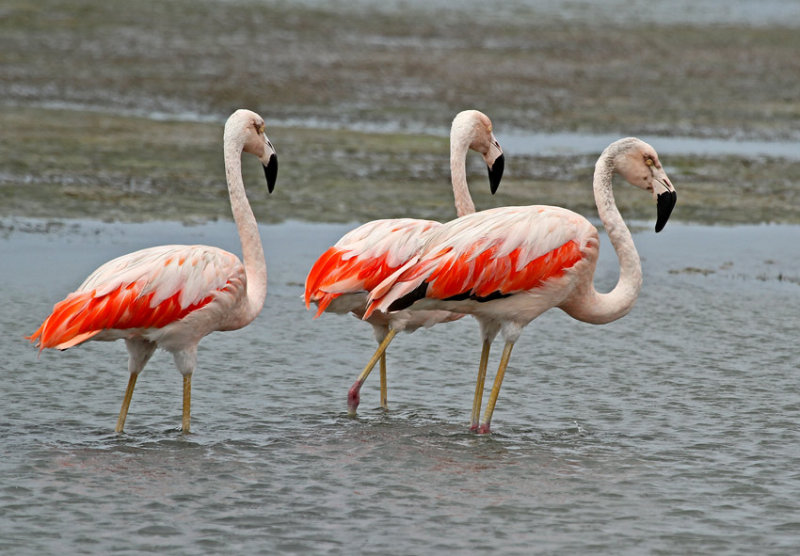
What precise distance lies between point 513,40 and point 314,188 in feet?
47.6

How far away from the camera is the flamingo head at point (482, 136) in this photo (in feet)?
23.4

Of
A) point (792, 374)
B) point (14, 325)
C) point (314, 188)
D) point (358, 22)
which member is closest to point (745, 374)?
point (792, 374)

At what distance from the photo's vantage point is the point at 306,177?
13.3 m

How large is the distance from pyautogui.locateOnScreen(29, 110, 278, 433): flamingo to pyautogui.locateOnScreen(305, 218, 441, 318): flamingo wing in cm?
31

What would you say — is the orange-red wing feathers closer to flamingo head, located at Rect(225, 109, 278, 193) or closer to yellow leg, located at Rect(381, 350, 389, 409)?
yellow leg, located at Rect(381, 350, 389, 409)

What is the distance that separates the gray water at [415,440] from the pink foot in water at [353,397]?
0.06m

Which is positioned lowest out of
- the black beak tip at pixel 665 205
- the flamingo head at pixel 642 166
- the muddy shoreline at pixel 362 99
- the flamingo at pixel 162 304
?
the flamingo at pixel 162 304

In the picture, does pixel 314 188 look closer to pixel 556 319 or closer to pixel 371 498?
pixel 556 319

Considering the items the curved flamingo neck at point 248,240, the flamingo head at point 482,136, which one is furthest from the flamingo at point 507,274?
the flamingo head at point 482,136

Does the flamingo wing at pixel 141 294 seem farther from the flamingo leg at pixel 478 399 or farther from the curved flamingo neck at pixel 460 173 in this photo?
the curved flamingo neck at pixel 460 173

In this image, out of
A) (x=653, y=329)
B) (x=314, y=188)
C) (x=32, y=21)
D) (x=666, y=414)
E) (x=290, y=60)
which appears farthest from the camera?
(x=32, y=21)

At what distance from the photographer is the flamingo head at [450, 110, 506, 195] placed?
23.4ft

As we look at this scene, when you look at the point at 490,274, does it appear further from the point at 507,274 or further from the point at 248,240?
the point at 248,240

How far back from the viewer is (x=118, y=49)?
22.7m
